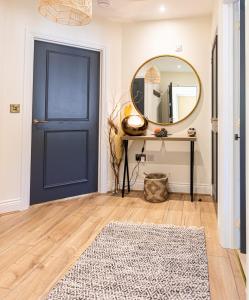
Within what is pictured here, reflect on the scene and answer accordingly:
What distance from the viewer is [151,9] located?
3680mm

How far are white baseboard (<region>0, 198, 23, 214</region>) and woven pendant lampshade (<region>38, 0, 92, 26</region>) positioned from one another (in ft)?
6.56

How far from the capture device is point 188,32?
13.0 ft

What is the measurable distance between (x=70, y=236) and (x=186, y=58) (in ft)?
9.39

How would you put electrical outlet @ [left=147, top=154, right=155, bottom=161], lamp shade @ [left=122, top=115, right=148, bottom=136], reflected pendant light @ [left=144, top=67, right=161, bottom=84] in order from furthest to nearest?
electrical outlet @ [left=147, top=154, right=155, bottom=161]
reflected pendant light @ [left=144, top=67, right=161, bottom=84]
lamp shade @ [left=122, top=115, right=148, bottom=136]

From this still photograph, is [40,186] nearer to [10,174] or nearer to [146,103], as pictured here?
[10,174]

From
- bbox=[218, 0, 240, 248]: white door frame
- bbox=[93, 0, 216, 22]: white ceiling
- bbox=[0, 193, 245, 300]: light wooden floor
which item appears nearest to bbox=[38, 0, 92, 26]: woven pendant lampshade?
bbox=[93, 0, 216, 22]: white ceiling

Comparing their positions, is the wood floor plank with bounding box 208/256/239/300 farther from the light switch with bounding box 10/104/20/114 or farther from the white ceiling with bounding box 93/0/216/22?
the white ceiling with bounding box 93/0/216/22

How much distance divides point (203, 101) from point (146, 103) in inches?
31.6

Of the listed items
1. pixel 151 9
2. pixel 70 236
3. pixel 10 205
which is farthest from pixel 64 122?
pixel 151 9

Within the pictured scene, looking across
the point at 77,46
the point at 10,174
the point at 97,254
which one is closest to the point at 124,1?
the point at 77,46

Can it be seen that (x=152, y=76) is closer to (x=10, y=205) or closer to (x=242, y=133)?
(x=242, y=133)

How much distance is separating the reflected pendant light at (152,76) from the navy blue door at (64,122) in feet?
2.37

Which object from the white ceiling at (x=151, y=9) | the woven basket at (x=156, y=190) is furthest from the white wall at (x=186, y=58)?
the woven basket at (x=156, y=190)

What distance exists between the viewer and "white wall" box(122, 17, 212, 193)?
3918 mm
